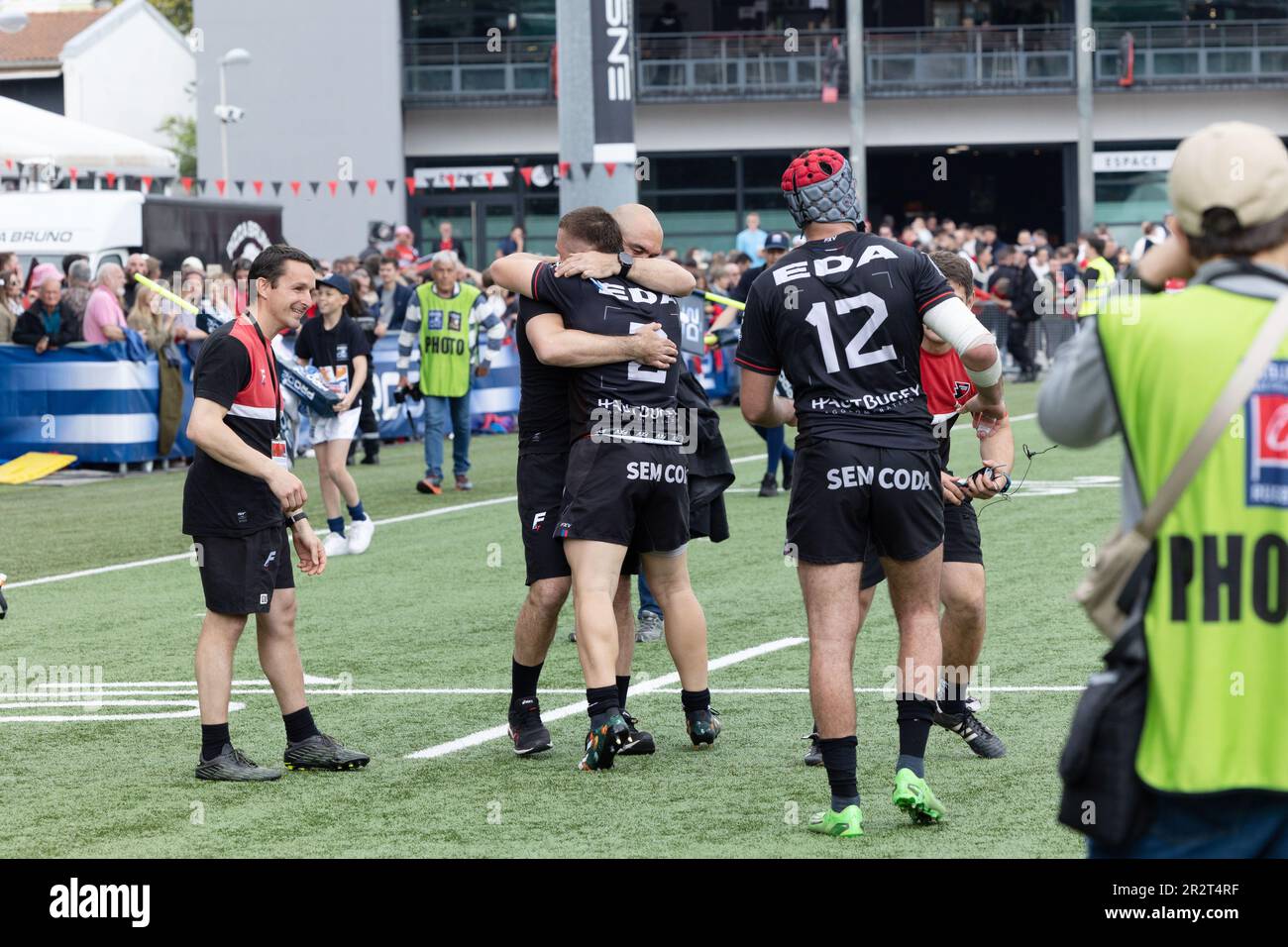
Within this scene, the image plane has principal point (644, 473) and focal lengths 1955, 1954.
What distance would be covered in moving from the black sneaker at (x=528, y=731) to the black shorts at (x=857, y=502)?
1.72 metres

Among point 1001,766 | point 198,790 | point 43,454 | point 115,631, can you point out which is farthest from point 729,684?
point 43,454

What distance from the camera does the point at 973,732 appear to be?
22.9ft

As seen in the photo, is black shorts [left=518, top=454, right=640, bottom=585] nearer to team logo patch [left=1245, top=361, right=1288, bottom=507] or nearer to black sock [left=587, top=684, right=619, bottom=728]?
black sock [left=587, top=684, right=619, bottom=728]

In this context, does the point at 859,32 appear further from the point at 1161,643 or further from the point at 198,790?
the point at 1161,643

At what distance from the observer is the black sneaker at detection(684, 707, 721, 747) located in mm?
7215

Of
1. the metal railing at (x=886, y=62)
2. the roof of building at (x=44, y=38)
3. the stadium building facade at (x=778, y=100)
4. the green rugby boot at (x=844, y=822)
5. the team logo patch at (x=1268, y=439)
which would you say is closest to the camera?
the team logo patch at (x=1268, y=439)

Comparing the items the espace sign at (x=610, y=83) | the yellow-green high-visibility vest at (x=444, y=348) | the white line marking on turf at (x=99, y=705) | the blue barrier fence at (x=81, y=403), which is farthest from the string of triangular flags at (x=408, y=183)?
the white line marking on turf at (x=99, y=705)

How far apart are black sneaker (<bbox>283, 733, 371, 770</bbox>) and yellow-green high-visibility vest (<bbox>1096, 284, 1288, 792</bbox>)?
4.19 metres

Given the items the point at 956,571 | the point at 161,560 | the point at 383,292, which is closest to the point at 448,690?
the point at 956,571

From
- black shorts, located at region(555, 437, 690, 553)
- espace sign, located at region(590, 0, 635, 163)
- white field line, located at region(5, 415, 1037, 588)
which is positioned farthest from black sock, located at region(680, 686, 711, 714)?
espace sign, located at region(590, 0, 635, 163)

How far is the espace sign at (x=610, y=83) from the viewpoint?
15602mm

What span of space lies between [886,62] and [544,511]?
38177mm

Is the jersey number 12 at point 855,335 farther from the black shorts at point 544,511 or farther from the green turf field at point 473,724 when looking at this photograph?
the black shorts at point 544,511
